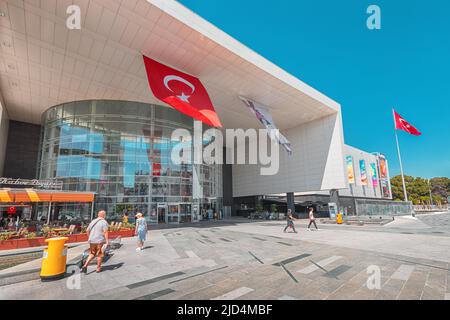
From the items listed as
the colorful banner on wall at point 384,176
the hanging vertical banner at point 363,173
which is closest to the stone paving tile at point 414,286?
the hanging vertical banner at point 363,173

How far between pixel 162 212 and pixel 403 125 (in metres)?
34.0

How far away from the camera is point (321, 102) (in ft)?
94.6

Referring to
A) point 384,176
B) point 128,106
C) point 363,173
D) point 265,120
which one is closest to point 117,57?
point 128,106

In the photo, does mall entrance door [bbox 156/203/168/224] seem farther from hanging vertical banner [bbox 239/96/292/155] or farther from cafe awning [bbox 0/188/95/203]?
hanging vertical banner [bbox 239/96/292/155]

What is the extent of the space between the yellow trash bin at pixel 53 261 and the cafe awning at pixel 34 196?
1082cm

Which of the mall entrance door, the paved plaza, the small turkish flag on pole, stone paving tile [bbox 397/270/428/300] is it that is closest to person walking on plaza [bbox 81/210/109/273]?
the paved plaza

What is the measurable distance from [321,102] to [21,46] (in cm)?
2971

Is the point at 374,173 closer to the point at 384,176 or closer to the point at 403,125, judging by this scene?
the point at 384,176

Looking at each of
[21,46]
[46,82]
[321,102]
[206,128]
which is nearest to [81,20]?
[21,46]

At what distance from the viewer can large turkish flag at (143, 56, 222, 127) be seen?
1732 centimetres

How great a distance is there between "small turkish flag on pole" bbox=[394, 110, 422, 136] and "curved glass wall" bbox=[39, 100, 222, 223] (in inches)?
1108

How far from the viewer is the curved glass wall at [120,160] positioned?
930 inches

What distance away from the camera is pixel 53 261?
6.20 metres
